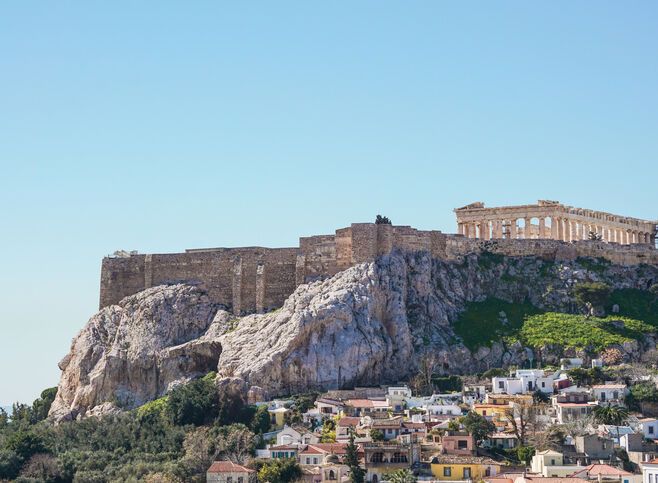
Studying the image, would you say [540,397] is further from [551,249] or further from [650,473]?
[551,249]

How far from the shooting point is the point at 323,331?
98.3 meters

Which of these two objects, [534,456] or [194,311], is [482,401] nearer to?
[534,456]

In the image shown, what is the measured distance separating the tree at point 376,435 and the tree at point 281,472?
16.0ft

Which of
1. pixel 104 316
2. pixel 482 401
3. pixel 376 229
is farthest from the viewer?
pixel 104 316

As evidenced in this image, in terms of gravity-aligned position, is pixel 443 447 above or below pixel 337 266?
below

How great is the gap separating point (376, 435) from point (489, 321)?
63.6 ft

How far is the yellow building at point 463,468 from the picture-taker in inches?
3324

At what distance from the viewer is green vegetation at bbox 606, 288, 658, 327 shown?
107 meters

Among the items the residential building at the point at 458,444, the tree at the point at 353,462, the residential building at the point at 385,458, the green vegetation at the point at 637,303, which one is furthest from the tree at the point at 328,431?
the green vegetation at the point at 637,303

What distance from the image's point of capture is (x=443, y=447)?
285 feet

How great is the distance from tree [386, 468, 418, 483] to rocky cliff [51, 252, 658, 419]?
595 inches

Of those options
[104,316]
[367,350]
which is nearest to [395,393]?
[367,350]

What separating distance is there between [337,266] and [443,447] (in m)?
19.7

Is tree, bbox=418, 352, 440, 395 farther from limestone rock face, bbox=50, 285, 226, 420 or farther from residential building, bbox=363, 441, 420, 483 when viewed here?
residential building, bbox=363, 441, 420, 483
